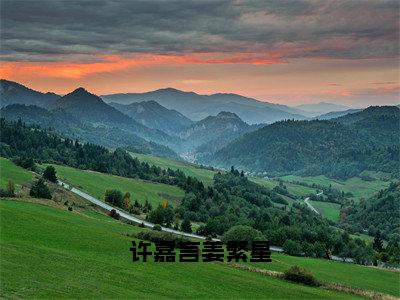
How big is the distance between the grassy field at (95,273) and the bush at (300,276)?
2.81 metres

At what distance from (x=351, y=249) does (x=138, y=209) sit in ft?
241

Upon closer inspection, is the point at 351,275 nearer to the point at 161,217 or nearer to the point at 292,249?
the point at 292,249

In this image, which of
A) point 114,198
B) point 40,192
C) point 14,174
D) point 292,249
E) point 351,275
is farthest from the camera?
point 114,198

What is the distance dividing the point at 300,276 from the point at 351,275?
29.3 metres

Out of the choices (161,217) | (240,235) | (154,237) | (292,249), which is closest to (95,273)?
(154,237)

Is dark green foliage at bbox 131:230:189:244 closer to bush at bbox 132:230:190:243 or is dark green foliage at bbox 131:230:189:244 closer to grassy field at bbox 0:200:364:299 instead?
bush at bbox 132:230:190:243

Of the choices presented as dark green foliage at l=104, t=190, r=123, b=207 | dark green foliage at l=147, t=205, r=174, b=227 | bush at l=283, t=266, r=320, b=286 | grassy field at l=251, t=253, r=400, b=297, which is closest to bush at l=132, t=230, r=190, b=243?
grassy field at l=251, t=253, r=400, b=297

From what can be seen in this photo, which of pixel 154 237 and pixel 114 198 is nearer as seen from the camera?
pixel 154 237

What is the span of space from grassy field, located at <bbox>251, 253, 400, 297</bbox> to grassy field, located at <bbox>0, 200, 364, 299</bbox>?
17.7 m

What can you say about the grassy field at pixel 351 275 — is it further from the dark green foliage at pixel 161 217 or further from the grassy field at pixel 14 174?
the grassy field at pixel 14 174

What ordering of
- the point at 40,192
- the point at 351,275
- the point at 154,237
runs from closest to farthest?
the point at 154,237
the point at 351,275
the point at 40,192

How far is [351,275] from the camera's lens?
9694 centimetres

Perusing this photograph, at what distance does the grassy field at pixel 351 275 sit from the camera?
84875 millimetres

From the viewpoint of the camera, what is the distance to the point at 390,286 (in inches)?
3575
